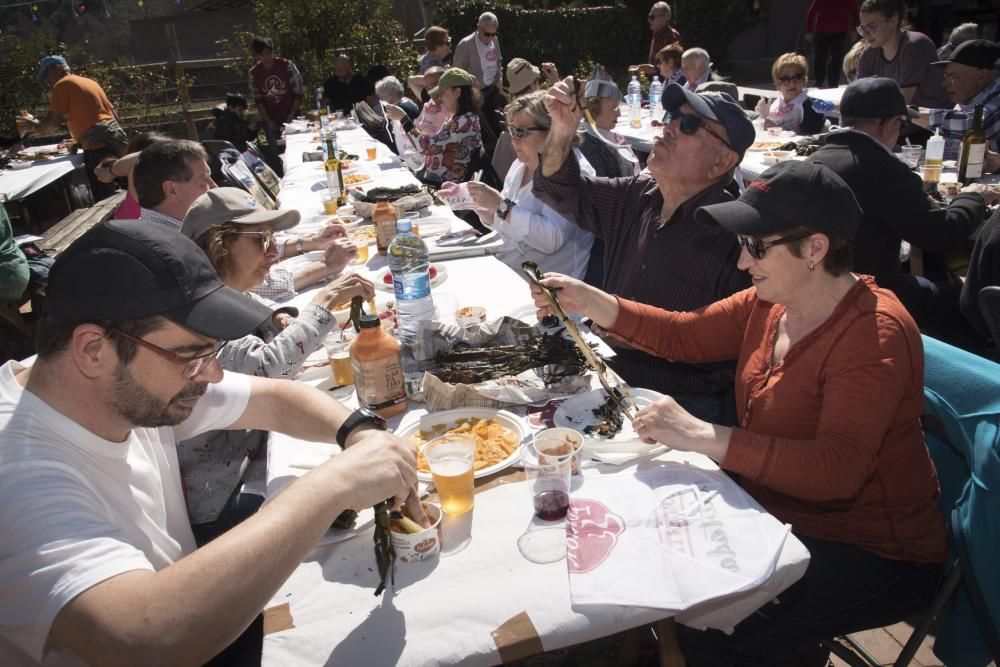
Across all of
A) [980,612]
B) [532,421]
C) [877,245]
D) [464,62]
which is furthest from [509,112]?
[464,62]

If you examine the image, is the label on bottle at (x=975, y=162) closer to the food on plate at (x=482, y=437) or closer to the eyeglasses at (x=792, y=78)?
the eyeglasses at (x=792, y=78)

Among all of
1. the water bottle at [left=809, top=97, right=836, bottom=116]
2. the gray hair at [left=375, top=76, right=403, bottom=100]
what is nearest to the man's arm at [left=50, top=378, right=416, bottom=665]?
the water bottle at [left=809, top=97, right=836, bottom=116]

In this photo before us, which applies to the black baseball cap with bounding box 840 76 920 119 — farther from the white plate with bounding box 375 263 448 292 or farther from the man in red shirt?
the man in red shirt

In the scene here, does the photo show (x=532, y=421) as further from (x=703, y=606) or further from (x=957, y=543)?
(x=957, y=543)

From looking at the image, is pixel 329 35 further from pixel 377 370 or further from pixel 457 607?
pixel 457 607

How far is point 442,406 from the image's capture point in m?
2.14

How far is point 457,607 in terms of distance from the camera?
4.54 feet

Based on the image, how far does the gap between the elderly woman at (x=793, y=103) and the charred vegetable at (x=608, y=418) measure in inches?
227

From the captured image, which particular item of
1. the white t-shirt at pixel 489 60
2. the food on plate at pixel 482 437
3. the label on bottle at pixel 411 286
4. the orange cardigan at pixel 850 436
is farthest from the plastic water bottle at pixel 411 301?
the white t-shirt at pixel 489 60

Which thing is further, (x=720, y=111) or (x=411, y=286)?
(x=720, y=111)

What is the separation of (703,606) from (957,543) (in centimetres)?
86

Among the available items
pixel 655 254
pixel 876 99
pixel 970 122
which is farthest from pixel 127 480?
pixel 970 122

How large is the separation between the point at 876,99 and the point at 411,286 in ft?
9.56

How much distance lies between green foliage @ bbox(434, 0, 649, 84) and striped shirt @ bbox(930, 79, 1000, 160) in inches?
548
